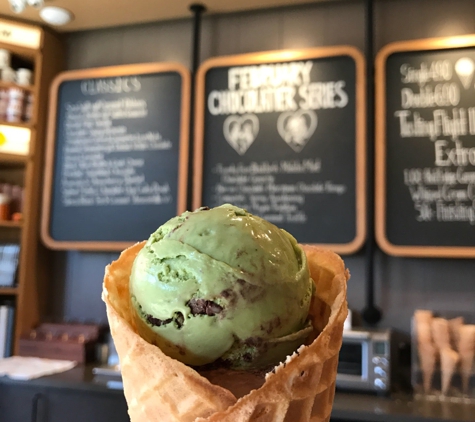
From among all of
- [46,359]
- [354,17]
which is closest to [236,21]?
[354,17]

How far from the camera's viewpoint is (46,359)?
2.62m

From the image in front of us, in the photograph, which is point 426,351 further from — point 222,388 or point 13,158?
point 13,158

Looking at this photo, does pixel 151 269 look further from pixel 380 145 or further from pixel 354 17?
pixel 354 17

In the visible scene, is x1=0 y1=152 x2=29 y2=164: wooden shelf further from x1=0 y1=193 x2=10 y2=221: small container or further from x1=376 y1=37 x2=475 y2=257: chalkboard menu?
x1=376 y1=37 x2=475 y2=257: chalkboard menu

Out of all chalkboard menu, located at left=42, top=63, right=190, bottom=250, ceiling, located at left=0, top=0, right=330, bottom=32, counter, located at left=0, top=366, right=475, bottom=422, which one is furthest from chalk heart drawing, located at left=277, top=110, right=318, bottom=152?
counter, located at left=0, top=366, right=475, bottom=422

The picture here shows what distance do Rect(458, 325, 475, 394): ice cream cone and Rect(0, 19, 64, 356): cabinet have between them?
2.38 metres

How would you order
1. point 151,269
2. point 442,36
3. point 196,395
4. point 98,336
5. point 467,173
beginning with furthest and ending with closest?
point 98,336 → point 442,36 → point 467,173 → point 151,269 → point 196,395

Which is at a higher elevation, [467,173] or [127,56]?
[127,56]

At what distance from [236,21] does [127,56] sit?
2.45ft

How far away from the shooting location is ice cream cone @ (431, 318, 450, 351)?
2.09m

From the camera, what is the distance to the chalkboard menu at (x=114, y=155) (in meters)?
2.72

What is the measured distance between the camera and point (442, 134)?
2326 mm

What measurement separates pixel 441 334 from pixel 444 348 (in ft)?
0.20

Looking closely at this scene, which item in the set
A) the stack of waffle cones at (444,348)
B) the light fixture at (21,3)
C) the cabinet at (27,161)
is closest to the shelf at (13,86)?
the cabinet at (27,161)
